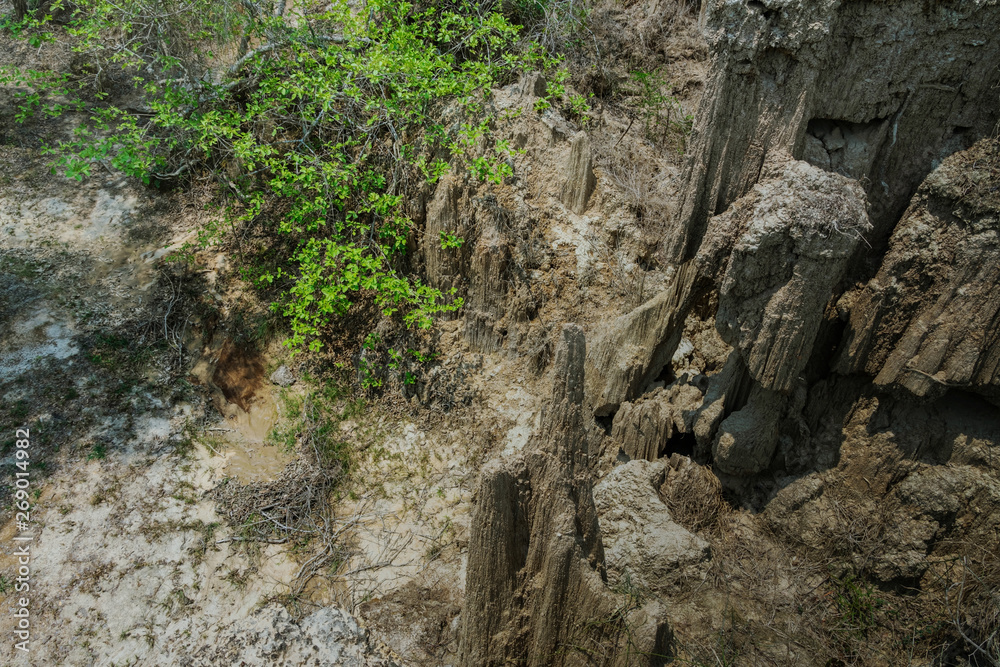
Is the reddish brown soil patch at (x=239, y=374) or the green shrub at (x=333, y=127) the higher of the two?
the green shrub at (x=333, y=127)

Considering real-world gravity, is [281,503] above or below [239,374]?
below

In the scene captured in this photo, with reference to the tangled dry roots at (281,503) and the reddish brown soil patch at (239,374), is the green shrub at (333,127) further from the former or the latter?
the tangled dry roots at (281,503)

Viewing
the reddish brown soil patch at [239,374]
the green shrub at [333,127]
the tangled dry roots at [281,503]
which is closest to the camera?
the tangled dry roots at [281,503]

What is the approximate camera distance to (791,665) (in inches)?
139

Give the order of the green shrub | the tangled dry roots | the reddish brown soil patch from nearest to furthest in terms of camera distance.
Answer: the tangled dry roots
the green shrub
the reddish brown soil patch

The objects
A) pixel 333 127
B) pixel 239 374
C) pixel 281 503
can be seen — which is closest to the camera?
pixel 281 503

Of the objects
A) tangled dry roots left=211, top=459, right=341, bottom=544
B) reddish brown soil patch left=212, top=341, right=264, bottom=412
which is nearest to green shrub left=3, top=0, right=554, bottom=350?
reddish brown soil patch left=212, top=341, right=264, bottom=412

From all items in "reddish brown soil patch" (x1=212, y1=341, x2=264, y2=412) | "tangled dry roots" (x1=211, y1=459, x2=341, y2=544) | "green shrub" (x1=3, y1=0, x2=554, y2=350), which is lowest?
"tangled dry roots" (x1=211, y1=459, x2=341, y2=544)

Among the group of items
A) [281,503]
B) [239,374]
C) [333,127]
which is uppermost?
[333,127]

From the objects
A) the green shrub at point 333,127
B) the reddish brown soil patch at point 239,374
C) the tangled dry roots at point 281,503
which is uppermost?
the green shrub at point 333,127

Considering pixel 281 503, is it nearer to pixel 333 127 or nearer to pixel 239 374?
pixel 239 374

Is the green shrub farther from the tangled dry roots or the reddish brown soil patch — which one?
the tangled dry roots

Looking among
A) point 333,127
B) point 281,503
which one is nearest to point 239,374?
point 281,503

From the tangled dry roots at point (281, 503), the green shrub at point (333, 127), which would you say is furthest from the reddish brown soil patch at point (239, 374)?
the tangled dry roots at point (281, 503)
